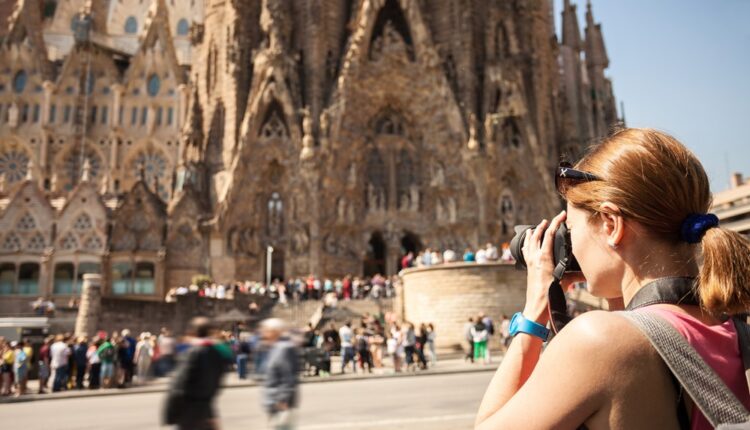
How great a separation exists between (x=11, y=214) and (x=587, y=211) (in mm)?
35443

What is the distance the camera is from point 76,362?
1562 cm

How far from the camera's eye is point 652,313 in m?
1.34

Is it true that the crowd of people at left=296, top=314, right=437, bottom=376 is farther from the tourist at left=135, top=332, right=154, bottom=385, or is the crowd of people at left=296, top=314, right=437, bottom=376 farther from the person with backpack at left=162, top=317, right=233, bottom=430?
the person with backpack at left=162, top=317, right=233, bottom=430

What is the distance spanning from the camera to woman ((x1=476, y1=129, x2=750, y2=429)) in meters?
1.25

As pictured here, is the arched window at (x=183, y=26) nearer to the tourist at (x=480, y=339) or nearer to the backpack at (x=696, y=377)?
the tourist at (x=480, y=339)

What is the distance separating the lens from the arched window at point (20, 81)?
3956cm

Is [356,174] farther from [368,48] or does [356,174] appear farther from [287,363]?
[287,363]

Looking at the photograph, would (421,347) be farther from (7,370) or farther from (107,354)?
(7,370)

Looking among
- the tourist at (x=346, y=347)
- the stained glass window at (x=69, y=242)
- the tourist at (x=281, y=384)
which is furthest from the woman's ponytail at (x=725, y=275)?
the stained glass window at (x=69, y=242)

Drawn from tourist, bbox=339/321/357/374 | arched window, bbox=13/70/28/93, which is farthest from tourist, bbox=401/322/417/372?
arched window, bbox=13/70/28/93

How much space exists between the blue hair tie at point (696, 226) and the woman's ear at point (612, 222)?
129 mm

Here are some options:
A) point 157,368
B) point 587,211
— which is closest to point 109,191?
point 157,368

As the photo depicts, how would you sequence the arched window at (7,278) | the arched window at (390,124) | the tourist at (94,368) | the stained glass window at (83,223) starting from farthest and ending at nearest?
1. the arched window at (390,124)
2. the stained glass window at (83,223)
3. the arched window at (7,278)
4. the tourist at (94,368)

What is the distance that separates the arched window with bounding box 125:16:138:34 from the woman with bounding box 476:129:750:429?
53.9 meters
